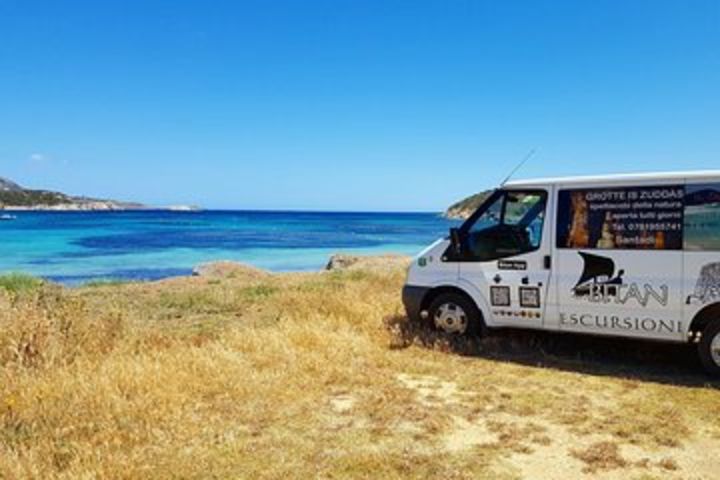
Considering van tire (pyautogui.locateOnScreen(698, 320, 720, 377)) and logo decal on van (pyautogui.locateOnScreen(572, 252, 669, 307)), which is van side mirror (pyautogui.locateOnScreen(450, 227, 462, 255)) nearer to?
logo decal on van (pyautogui.locateOnScreen(572, 252, 669, 307))

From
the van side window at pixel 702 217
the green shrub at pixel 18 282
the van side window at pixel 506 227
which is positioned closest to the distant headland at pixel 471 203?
the van side window at pixel 506 227

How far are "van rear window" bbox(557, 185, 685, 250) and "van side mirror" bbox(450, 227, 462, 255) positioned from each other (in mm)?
1373

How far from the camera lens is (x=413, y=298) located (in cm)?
901

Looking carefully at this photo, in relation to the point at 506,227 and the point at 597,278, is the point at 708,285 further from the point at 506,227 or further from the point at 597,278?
the point at 506,227

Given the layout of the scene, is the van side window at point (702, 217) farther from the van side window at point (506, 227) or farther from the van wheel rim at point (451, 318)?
the van wheel rim at point (451, 318)

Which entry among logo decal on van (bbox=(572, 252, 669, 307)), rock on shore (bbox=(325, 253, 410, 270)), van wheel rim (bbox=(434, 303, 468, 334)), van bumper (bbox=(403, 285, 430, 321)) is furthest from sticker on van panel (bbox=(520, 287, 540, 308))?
rock on shore (bbox=(325, 253, 410, 270))

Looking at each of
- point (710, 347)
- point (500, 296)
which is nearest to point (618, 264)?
point (710, 347)

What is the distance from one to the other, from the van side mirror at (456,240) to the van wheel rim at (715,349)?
3175 mm

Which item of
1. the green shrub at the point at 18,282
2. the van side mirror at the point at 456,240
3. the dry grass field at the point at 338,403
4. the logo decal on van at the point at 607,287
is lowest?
the green shrub at the point at 18,282

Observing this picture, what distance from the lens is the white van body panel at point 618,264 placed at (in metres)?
6.83

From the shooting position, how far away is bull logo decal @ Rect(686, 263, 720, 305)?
6.72 meters

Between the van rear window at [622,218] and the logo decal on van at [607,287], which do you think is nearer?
the van rear window at [622,218]

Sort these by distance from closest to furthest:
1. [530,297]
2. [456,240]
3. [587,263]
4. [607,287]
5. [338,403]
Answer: [338,403] < [607,287] < [587,263] < [530,297] < [456,240]

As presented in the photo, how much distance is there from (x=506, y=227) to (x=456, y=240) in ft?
2.27
